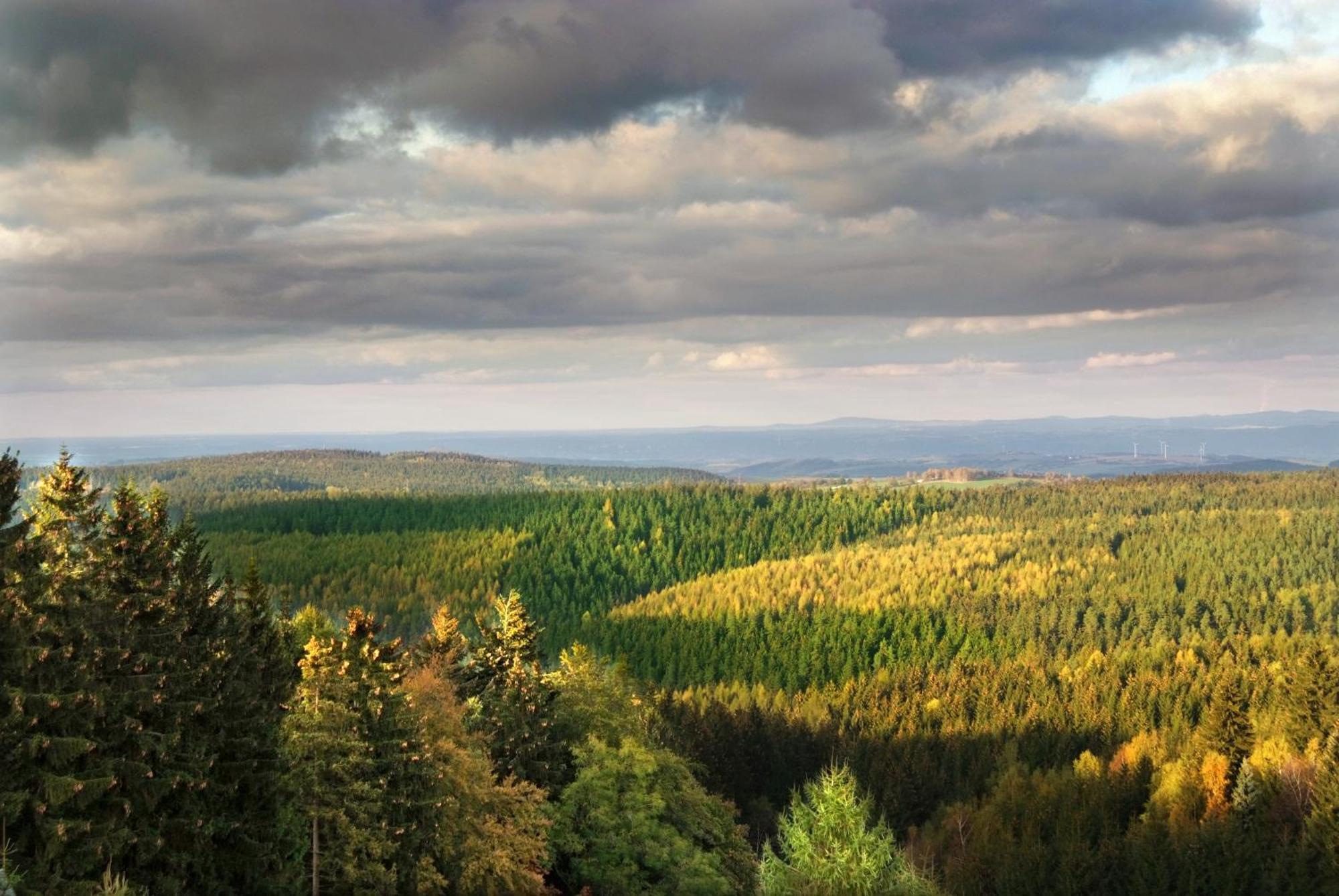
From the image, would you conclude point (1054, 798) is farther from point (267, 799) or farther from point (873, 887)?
point (267, 799)

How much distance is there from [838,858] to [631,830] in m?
20.7

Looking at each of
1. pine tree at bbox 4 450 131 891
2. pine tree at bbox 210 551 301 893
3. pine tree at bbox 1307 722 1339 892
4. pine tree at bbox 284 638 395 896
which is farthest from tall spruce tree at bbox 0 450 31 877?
pine tree at bbox 1307 722 1339 892

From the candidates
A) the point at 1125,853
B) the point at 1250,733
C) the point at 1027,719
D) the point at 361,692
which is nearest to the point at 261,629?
the point at 361,692

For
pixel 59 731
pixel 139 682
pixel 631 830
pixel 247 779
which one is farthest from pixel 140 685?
pixel 631 830

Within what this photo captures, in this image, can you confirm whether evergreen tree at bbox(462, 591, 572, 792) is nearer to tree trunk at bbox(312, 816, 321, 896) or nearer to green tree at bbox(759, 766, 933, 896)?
tree trunk at bbox(312, 816, 321, 896)

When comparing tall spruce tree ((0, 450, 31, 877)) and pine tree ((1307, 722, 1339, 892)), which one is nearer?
tall spruce tree ((0, 450, 31, 877))

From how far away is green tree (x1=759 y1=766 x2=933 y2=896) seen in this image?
33062mm

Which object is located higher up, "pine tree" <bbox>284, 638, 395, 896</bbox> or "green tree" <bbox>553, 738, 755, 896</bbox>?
"pine tree" <bbox>284, 638, 395, 896</bbox>

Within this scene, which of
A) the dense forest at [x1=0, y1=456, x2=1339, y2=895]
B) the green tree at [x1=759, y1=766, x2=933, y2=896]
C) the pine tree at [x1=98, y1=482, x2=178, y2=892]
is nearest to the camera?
the dense forest at [x1=0, y1=456, x2=1339, y2=895]

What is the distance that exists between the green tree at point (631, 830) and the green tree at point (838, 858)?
15.6 meters

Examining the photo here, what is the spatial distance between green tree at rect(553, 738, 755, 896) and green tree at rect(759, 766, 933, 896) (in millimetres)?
15550

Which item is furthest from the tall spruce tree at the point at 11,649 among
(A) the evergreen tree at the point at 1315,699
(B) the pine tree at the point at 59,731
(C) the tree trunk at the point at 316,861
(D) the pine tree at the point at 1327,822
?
(A) the evergreen tree at the point at 1315,699

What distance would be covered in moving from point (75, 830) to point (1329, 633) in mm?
207672

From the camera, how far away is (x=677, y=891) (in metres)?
52.1
